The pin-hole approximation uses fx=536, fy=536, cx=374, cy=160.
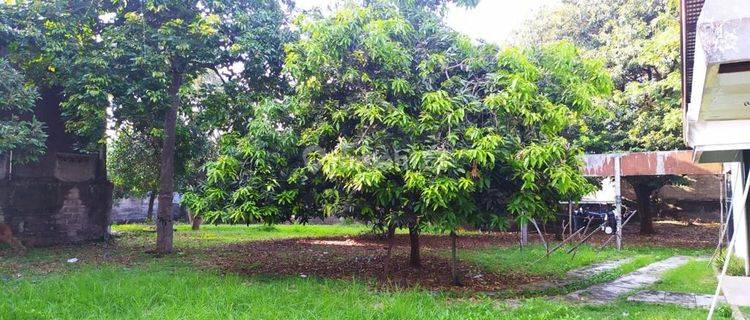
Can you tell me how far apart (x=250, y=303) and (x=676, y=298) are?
537 cm

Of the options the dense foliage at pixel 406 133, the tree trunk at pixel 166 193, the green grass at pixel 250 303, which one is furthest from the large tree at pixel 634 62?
the tree trunk at pixel 166 193

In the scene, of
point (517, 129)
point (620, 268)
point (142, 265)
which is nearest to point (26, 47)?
point (142, 265)

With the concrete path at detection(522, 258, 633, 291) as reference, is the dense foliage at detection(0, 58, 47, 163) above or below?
above

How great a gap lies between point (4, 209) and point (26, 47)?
443cm

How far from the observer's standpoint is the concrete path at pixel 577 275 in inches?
311

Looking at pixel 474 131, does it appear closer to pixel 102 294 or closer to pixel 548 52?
pixel 548 52

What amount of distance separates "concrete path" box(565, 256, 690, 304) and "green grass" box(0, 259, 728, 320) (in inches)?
20.4

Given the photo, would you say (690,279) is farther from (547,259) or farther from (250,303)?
(250,303)

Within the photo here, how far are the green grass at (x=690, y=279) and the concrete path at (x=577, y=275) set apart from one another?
1.07m

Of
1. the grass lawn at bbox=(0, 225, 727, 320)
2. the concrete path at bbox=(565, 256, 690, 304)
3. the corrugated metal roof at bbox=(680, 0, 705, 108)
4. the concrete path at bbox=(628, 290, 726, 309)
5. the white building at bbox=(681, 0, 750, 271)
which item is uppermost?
the corrugated metal roof at bbox=(680, 0, 705, 108)

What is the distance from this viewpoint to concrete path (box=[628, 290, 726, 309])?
6501mm

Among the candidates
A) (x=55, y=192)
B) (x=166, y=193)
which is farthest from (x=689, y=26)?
(x=55, y=192)

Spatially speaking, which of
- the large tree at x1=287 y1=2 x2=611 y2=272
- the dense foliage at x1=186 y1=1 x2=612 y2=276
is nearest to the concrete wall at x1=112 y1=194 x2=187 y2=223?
the dense foliage at x1=186 y1=1 x2=612 y2=276

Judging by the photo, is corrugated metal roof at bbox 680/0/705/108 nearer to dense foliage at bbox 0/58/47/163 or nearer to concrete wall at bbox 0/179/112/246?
dense foliage at bbox 0/58/47/163
